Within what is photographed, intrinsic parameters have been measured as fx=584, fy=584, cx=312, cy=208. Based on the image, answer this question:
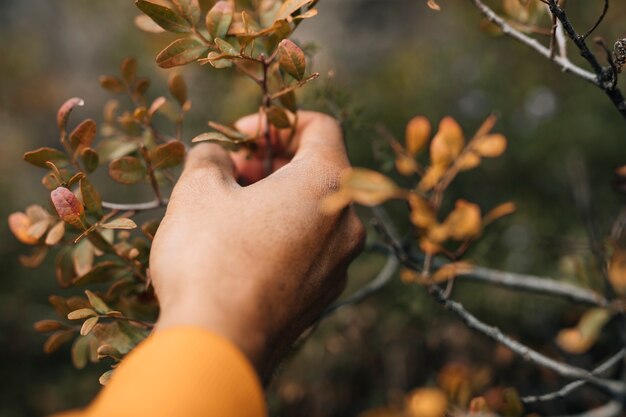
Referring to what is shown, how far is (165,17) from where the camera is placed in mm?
982

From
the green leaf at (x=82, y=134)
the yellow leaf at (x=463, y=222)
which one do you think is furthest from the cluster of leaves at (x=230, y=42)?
the yellow leaf at (x=463, y=222)

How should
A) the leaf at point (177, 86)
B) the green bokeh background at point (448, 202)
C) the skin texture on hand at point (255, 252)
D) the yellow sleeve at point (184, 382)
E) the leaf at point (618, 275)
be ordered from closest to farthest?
1. the yellow sleeve at point (184, 382)
2. the skin texture on hand at point (255, 252)
3. the leaf at point (618, 275)
4. the leaf at point (177, 86)
5. the green bokeh background at point (448, 202)

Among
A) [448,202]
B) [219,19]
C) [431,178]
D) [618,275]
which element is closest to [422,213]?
[431,178]

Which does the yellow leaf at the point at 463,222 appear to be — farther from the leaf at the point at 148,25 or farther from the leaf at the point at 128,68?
the leaf at the point at 128,68

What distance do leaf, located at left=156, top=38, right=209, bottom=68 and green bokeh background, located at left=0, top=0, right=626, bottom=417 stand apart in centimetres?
40

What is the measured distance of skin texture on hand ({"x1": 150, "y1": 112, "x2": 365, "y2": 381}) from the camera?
30.2 inches

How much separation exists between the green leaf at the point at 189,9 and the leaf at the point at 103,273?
48 cm

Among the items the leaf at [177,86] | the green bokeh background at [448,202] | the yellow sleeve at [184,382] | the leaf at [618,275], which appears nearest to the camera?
the yellow sleeve at [184,382]

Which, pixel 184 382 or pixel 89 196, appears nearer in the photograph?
pixel 184 382

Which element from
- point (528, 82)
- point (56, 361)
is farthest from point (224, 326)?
point (528, 82)

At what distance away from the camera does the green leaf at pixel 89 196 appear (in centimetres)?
101

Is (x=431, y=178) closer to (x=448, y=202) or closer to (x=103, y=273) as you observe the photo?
(x=103, y=273)

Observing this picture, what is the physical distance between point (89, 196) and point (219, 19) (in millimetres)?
383

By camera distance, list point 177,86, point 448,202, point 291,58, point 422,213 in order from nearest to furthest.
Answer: point 422,213, point 291,58, point 177,86, point 448,202
